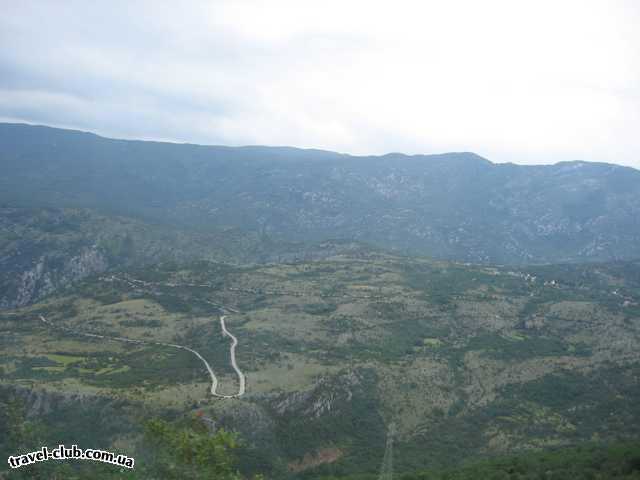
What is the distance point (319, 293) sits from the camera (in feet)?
438

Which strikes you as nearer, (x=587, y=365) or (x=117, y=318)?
(x=587, y=365)

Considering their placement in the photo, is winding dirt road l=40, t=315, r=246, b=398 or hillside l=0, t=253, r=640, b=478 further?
winding dirt road l=40, t=315, r=246, b=398

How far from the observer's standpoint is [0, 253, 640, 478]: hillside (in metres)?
66.8

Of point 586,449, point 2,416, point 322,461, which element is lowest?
point 322,461

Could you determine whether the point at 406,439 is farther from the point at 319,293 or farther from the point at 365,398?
the point at 319,293

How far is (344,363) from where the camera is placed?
3489 inches

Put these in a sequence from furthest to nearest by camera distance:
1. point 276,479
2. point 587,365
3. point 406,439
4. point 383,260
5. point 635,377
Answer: point 383,260, point 587,365, point 635,377, point 406,439, point 276,479

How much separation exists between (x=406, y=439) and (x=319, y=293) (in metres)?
65.6

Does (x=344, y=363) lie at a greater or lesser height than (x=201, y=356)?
greater

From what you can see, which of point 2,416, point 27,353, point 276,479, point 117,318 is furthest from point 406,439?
point 117,318

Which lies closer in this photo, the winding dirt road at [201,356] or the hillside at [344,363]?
the hillside at [344,363]

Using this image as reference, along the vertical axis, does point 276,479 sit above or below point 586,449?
below

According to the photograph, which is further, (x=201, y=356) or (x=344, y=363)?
(x=201, y=356)

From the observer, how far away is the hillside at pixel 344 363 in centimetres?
6675
